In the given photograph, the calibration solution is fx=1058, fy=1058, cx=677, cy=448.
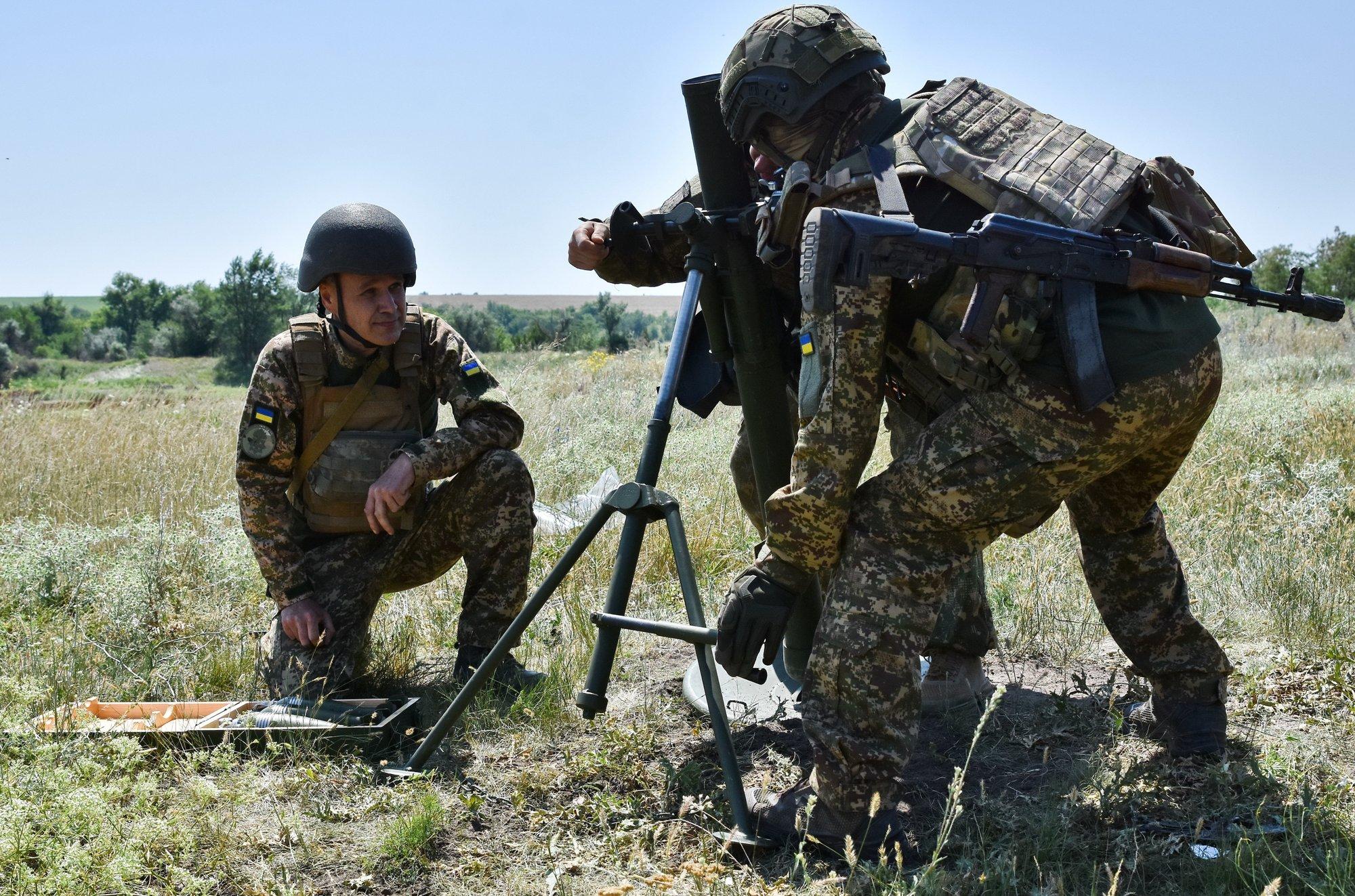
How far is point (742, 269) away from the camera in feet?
11.6

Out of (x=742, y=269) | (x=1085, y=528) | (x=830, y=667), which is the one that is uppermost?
(x=742, y=269)

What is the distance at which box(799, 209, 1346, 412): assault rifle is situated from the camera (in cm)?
271

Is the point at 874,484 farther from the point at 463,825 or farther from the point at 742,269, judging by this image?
the point at 463,825

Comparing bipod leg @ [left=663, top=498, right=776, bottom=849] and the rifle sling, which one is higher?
the rifle sling

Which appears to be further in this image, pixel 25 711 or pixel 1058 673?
pixel 1058 673

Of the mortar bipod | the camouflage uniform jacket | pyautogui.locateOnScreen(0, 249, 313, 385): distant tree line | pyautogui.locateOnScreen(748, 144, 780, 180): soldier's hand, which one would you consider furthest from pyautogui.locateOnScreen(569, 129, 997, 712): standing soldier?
pyautogui.locateOnScreen(0, 249, 313, 385): distant tree line

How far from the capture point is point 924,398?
322cm

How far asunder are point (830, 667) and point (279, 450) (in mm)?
2554

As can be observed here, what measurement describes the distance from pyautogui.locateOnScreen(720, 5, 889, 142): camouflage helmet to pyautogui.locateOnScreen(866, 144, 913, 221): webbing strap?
0.85 feet

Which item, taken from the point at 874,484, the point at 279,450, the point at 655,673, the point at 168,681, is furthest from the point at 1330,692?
the point at 168,681

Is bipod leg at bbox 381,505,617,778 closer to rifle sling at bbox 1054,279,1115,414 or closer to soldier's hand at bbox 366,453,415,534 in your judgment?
soldier's hand at bbox 366,453,415,534

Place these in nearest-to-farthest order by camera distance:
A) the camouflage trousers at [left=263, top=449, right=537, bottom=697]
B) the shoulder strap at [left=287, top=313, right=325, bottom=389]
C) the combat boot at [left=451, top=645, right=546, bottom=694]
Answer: the combat boot at [left=451, top=645, right=546, bottom=694] → the shoulder strap at [left=287, top=313, right=325, bottom=389] → the camouflage trousers at [left=263, top=449, right=537, bottom=697]

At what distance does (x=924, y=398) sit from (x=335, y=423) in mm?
2472

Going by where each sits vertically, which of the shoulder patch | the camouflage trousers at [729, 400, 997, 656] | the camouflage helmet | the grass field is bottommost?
the grass field
